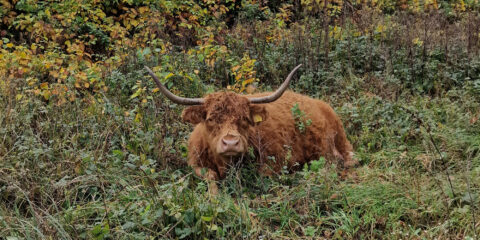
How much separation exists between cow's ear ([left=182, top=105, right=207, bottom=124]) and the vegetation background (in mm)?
376

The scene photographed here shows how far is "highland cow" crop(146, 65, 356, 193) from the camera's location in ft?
17.4

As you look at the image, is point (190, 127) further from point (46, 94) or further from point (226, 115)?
point (46, 94)

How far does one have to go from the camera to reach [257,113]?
563 cm

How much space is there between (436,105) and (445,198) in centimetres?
286

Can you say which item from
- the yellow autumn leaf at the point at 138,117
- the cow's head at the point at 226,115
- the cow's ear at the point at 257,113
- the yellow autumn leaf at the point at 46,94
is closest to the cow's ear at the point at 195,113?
the cow's head at the point at 226,115

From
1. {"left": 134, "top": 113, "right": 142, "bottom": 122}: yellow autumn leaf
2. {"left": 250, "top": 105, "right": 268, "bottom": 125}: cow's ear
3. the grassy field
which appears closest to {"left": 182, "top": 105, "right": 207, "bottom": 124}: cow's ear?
the grassy field

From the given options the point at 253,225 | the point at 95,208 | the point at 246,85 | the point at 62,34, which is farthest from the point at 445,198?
the point at 62,34

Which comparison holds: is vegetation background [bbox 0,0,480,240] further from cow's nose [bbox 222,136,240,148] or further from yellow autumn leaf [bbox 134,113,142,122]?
cow's nose [bbox 222,136,240,148]

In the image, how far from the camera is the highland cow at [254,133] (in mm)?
5301

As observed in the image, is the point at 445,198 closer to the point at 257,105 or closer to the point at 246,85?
the point at 257,105

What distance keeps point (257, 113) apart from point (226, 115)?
1.38 ft

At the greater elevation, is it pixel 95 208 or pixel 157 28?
pixel 157 28

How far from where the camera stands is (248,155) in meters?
5.57

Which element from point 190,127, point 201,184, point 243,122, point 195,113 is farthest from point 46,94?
point 201,184
